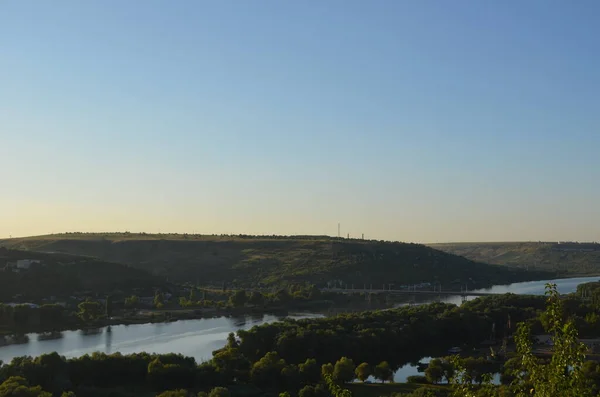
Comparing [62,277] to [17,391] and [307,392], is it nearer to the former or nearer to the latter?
[17,391]

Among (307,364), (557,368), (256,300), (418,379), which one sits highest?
(557,368)

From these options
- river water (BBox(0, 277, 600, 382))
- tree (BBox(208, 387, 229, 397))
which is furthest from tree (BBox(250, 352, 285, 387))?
river water (BBox(0, 277, 600, 382))

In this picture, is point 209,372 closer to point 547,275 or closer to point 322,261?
point 322,261

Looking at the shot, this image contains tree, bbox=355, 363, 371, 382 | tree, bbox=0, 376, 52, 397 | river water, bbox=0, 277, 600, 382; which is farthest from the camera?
river water, bbox=0, 277, 600, 382

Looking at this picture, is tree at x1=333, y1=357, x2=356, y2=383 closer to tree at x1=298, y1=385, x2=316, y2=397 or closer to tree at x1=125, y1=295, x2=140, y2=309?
tree at x1=298, y1=385, x2=316, y2=397

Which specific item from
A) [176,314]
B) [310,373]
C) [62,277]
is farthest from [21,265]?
[310,373]

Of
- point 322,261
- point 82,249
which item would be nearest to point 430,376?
point 322,261
